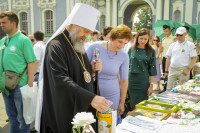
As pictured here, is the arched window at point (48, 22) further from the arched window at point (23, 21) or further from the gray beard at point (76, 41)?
the gray beard at point (76, 41)

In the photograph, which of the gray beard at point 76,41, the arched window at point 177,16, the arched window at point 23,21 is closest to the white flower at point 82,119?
the gray beard at point 76,41

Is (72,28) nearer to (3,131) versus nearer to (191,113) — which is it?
(191,113)

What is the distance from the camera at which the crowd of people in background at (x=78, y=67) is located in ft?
4.95

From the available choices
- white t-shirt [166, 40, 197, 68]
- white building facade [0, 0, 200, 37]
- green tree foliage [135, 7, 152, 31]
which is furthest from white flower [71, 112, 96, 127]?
green tree foliage [135, 7, 152, 31]

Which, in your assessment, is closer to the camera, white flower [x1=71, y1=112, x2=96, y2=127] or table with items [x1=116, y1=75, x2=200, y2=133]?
white flower [x1=71, y1=112, x2=96, y2=127]

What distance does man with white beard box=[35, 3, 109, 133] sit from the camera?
1.46 m

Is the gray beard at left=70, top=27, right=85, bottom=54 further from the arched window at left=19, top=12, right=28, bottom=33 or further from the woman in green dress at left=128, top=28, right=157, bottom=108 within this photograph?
the arched window at left=19, top=12, right=28, bottom=33

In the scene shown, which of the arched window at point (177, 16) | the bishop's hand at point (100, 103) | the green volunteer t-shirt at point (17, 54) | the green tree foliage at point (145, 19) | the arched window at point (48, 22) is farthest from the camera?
the green tree foliage at point (145, 19)

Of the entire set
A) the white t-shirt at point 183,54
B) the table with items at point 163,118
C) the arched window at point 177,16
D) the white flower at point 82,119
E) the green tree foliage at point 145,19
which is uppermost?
the green tree foliage at point 145,19

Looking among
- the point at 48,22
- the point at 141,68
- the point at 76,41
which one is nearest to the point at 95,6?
the point at 48,22

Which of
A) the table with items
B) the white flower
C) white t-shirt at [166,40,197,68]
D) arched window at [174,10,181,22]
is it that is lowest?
the table with items

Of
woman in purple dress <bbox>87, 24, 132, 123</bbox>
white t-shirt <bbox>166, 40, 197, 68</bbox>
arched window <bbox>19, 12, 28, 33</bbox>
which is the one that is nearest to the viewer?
woman in purple dress <bbox>87, 24, 132, 123</bbox>

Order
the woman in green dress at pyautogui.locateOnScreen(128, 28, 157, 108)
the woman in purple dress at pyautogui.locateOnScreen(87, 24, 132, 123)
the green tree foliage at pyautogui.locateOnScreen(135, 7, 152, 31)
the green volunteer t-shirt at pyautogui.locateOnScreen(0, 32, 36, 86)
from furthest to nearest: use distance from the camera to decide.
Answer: the green tree foliage at pyautogui.locateOnScreen(135, 7, 152, 31) < the woman in green dress at pyautogui.locateOnScreen(128, 28, 157, 108) < the green volunteer t-shirt at pyautogui.locateOnScreen(0, 32, 36, 86) < the woman in purple dress at pyautogui.locateOnScreen(87, 24, 132, 123)

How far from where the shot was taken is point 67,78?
1466 millimetres
